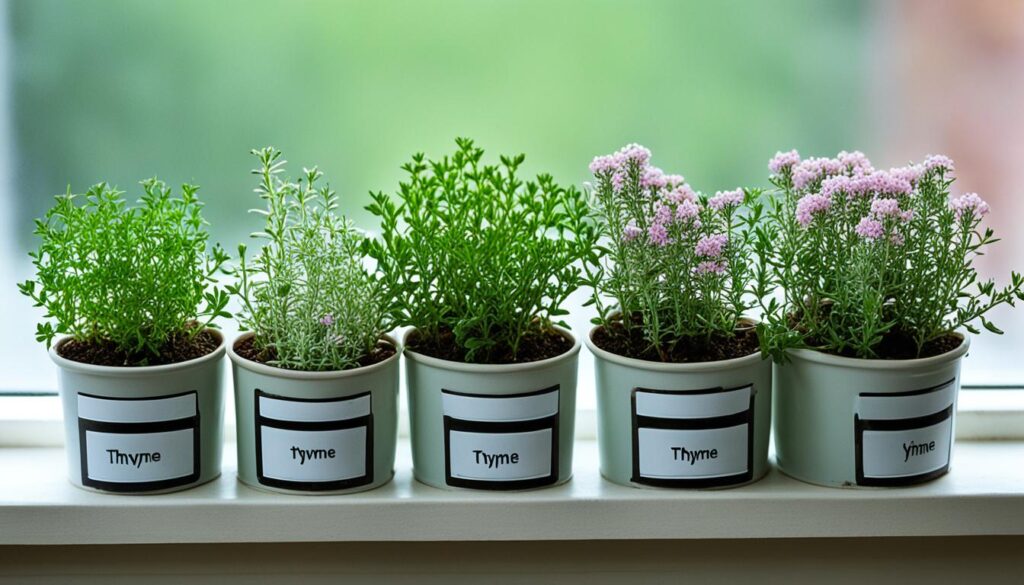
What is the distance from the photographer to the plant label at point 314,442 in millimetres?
996

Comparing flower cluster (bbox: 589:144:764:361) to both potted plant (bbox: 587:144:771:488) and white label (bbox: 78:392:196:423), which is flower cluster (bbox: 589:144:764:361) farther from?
white label (bbox: 78:392:196:423)

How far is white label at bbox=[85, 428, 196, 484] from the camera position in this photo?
100 cm

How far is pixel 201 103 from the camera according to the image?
4.04 ft

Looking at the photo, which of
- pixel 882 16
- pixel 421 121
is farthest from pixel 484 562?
pixel 882 16

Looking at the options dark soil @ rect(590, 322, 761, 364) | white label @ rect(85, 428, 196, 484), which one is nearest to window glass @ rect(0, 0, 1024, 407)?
dark soil @ rect(590, 322, 761, 364)

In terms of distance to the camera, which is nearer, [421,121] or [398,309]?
[398,309]

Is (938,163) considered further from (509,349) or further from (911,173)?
(509,349)

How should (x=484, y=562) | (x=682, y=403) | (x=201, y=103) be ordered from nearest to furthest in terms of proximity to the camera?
(x=682, y=403), (x=484, y=562), (x=201, y=103)

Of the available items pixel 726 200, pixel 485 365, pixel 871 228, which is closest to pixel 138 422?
pixel 485 365

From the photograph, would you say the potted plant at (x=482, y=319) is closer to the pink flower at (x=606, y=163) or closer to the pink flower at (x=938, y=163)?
the pink flower at (x=606, y=163)

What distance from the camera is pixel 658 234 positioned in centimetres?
100

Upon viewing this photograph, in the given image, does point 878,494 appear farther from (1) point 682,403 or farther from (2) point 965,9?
(2) point 965,9

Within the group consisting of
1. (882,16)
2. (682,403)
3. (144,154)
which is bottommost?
(682,403)

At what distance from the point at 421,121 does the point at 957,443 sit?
74 cm
